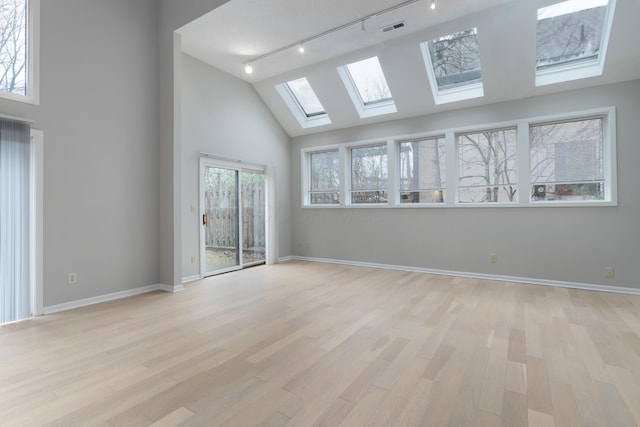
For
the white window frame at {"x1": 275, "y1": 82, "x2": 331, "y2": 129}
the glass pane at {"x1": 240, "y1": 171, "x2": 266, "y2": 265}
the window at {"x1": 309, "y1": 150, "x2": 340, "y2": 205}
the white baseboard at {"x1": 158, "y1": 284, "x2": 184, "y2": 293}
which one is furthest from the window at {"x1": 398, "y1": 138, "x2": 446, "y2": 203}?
the white baseboard at {"x1": 158, "y1": 284, "x2": 184, "y2": 293}

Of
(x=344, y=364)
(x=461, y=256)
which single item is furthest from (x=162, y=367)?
(x=461, y=256)

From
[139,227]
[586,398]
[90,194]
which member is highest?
[90,194]

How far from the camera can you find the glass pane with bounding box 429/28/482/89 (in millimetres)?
4496

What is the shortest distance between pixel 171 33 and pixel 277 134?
2.91 m

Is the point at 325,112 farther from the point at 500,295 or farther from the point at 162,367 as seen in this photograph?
the point at 162,367

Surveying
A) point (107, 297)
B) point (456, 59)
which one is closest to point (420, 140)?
point (456, 59)

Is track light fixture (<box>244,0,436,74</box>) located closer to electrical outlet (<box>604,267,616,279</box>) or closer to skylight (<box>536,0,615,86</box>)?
skylight (<box>536,0,615,86</box>)

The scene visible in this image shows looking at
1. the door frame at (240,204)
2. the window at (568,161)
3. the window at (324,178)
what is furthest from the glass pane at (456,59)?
the door frame at (240,204)

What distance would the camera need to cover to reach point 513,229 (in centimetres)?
476

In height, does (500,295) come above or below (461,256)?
below

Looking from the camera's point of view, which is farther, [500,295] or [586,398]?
[500,295]

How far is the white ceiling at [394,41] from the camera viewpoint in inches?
148

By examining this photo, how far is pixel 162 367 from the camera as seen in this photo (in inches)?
87.0

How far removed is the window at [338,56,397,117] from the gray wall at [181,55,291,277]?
1943mm
